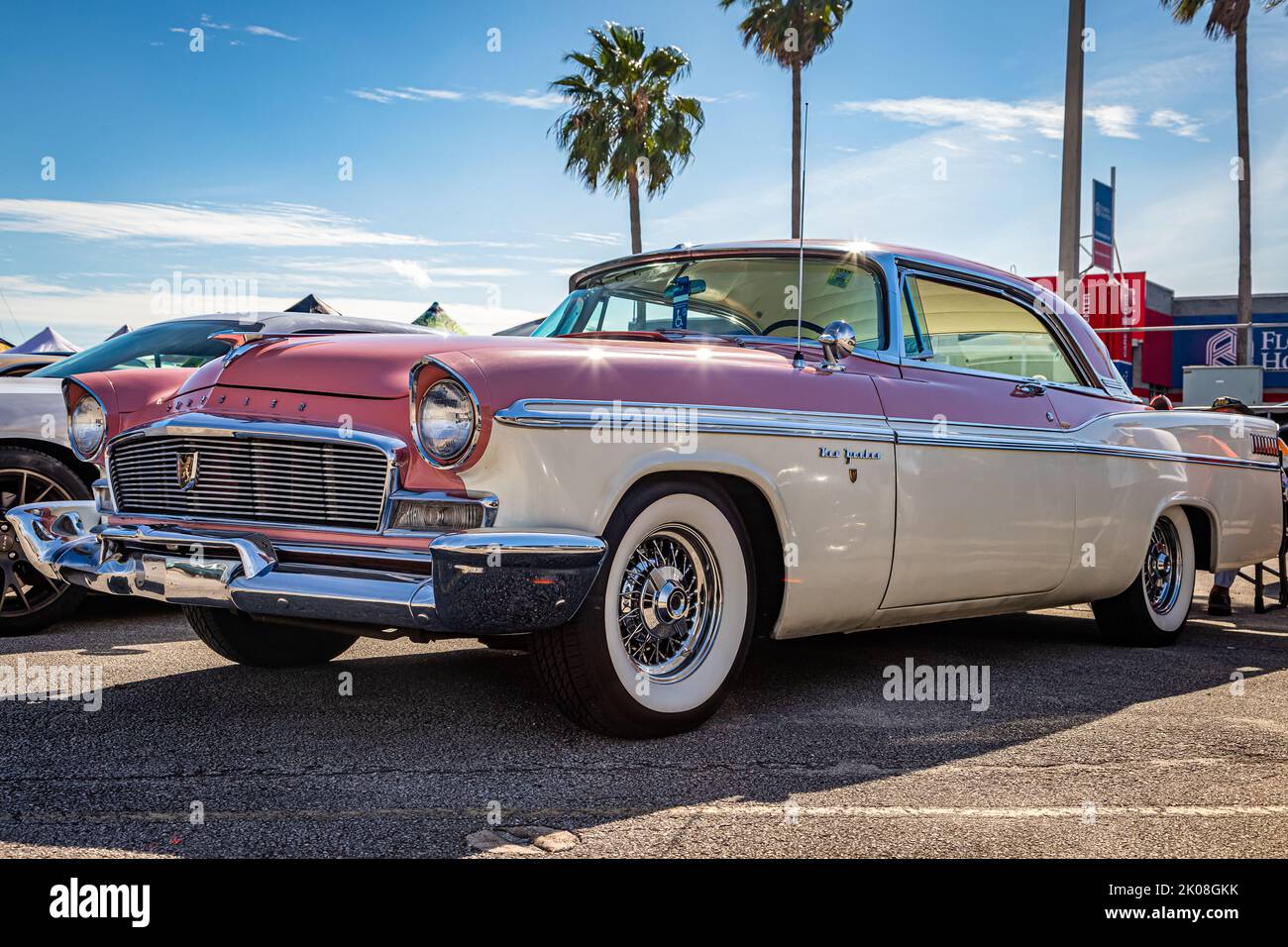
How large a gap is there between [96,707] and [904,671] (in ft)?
9.84

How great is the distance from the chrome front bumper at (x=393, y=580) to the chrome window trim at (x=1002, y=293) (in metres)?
1.99

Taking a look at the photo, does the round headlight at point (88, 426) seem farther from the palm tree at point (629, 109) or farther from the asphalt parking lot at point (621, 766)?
the palm tree at point (629, 109)

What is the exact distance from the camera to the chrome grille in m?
3.43

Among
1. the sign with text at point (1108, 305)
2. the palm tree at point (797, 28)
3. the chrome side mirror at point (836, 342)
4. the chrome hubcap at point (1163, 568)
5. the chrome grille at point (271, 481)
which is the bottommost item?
the chrome hubcap at point (1163, 568)

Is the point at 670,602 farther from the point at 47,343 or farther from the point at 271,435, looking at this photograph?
the point at 47,343

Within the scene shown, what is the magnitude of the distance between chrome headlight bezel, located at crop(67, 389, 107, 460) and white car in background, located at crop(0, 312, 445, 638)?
1.09 m

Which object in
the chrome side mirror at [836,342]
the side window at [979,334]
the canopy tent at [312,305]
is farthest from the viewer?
the canopy tent at [312,305]

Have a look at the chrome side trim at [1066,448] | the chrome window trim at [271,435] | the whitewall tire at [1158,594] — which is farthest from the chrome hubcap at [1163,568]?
the chrome window trim at [271,435]

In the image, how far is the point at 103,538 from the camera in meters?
3.93

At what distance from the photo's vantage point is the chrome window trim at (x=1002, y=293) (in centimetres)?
493

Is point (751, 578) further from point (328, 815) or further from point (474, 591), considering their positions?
point (328, 815)

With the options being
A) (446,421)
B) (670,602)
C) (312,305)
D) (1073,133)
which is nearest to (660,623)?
(670,602)

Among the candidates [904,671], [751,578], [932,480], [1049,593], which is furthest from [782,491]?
[1049,593]

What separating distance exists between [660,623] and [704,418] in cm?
62
